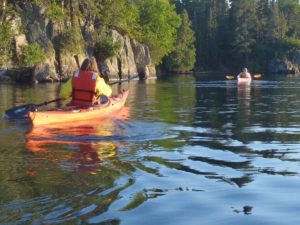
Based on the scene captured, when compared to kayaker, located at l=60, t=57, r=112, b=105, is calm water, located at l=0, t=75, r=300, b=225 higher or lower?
lower

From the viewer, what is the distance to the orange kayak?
40.4 feet

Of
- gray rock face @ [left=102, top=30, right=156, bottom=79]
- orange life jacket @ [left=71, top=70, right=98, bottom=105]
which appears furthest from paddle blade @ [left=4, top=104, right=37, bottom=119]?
gray rock face @ [left=102, top=30, right=156, bottom=79]

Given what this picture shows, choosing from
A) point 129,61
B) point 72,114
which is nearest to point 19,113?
point 72,114

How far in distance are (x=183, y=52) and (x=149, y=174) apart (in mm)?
67730

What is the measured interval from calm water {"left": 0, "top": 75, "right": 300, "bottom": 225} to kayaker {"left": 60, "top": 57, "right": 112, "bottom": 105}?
1342 mm

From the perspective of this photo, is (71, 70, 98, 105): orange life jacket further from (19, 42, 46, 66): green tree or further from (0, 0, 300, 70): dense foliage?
(0, 0, 300, 70): dense foliage

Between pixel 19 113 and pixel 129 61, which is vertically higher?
pixel 129 61

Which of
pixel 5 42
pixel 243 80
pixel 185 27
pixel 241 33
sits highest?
pixel 185 27

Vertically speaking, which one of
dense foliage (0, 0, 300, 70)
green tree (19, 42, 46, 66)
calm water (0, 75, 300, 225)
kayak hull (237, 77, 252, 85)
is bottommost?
kayak hull (237, 77, 252, 85)

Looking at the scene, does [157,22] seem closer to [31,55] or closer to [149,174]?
[31,55]

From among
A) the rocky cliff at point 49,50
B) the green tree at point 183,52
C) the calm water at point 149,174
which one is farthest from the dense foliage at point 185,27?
the calm water at point 149,174

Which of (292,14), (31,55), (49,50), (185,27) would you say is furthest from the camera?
(292,14)

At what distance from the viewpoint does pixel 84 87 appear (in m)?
13.9

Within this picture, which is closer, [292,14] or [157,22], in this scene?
[157,22]
